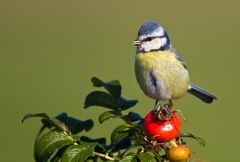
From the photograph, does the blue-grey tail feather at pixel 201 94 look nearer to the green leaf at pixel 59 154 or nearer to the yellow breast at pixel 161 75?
the yellow breast at pixel 161 75

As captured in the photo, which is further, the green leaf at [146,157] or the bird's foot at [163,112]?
the bird's foot at [163,112]

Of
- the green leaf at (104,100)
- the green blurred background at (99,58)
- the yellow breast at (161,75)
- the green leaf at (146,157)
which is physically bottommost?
the green blurred background at (99,58)

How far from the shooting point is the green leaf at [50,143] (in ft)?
7.13

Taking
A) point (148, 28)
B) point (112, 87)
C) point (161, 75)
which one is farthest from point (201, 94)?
point (112, 87)

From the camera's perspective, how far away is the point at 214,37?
12.8 meters

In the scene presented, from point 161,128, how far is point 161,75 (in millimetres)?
1780

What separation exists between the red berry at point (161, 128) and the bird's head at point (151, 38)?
154 centimetres

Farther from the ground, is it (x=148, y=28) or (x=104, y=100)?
(x=148, y=28)

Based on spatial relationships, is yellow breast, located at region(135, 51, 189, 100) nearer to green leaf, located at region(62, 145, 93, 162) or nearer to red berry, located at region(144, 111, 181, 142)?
red berry, located at region(144, 111, 181, 142)

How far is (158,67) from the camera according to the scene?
157 inches

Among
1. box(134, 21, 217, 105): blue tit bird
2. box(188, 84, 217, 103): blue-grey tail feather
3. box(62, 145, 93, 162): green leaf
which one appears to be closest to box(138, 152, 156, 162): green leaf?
box(62, 145, 93, 162): green leaf

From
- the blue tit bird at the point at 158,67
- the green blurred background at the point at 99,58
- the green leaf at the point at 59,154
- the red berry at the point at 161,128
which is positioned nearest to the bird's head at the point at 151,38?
the blue tit bird at the point at 158,67

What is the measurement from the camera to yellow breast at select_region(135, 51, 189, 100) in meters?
3.88

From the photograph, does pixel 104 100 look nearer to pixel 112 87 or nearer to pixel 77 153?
pixel 112 87
